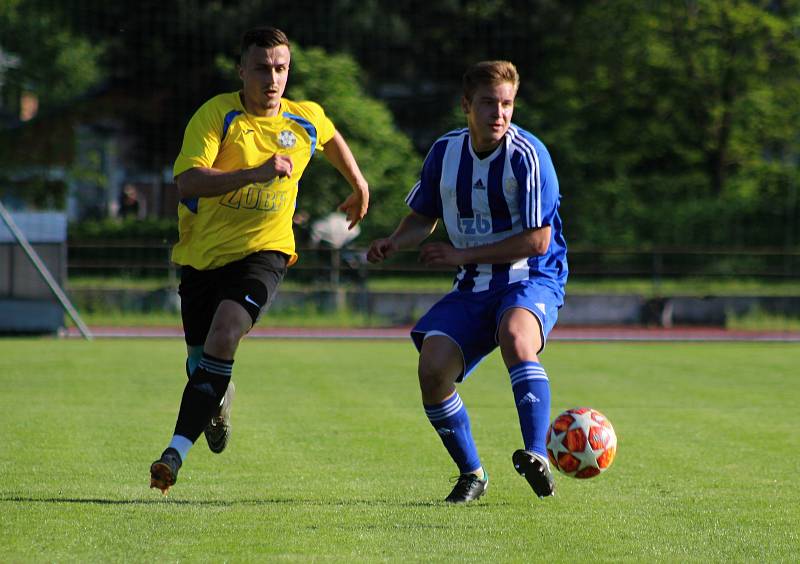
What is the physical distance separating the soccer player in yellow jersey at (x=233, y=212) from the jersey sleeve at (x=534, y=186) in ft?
3.48

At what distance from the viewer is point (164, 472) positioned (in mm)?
5652

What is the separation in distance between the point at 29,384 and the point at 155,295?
10033 millimetres

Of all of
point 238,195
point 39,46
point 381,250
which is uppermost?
point 238,195

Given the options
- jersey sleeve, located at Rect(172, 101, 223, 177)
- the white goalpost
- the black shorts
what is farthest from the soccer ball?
the white goalpost

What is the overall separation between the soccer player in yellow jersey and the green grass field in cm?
62

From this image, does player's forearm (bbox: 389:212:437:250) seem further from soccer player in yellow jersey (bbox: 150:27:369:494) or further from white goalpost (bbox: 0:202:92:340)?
white goalpost (bbox: 0:202:92:340)

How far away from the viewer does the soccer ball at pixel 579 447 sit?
5.91 metres

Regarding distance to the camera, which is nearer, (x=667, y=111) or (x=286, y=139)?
(x=286, y=139)

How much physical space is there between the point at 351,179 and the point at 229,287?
982mm

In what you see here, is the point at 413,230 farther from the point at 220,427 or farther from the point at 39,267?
the point at 39,267

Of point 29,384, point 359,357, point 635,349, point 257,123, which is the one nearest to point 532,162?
point 257,123

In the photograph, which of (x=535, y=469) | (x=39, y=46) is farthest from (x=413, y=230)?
(x=39, y=46)

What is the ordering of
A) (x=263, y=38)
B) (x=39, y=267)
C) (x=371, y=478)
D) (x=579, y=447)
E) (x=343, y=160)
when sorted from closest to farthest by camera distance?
(x=579, y=447) → (x=263, y=38) → (x=371, y=478) → (x=343, y=160) → (x=39, y=267)

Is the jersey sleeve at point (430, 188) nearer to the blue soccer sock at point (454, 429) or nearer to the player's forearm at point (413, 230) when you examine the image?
the player's forearm at point (413, 230)
